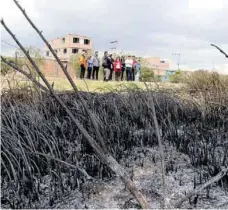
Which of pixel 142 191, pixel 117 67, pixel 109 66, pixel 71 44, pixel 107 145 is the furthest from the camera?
pixel 71 44

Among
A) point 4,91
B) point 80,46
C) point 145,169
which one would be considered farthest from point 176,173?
point 80,46

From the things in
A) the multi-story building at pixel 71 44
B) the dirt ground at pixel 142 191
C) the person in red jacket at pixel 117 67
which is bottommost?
the dirt ground at pixel 142 191

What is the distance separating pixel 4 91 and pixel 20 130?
1.80m

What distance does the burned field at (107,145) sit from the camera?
8.84ft

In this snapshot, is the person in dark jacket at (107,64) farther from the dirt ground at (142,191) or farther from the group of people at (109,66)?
the dirt ground at (142,191)

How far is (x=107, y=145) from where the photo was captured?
11.3ft

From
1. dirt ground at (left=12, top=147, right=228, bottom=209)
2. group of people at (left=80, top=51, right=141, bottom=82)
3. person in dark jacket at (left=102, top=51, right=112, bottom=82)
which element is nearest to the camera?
dirt ground at (left=12, top=147, right=228, bottom=209)

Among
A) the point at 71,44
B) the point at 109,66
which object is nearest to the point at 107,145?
the point at 109,66

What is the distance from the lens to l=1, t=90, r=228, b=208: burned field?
269 centimetres

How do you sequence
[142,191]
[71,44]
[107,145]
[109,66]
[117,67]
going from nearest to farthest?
[142,191] → [107,145] → [117,67] → [109,66] → [71,44]

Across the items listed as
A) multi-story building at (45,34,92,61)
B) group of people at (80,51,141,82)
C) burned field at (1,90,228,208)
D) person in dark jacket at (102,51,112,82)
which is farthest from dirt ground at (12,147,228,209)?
multi-story building at (45,34,92,61)

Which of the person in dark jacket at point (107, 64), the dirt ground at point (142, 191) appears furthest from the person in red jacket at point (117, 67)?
the dirt ground at point (142, 191)

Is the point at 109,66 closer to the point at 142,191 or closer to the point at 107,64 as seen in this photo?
the point at 107,64

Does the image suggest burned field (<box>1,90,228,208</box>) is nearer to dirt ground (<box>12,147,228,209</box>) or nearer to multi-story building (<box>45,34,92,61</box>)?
dirt ground (<box>12,147,228,209</box>)
